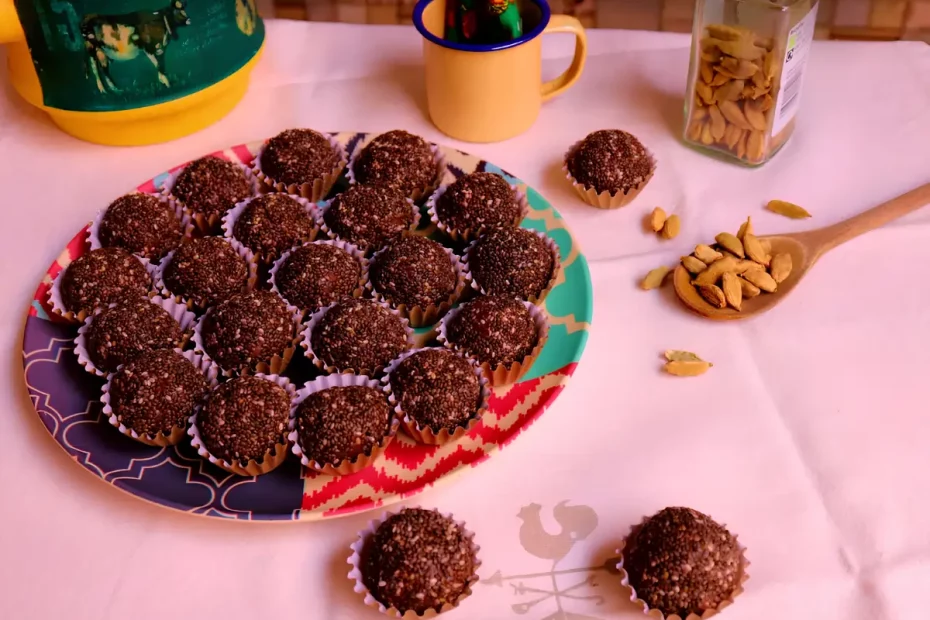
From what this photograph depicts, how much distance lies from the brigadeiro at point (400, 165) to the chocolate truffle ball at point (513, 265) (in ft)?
0.72

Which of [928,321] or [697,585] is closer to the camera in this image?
[697,585]

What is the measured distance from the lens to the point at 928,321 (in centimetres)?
131

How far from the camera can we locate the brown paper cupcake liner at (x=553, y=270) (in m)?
1.31

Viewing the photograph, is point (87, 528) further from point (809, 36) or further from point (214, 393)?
point (809, 36)

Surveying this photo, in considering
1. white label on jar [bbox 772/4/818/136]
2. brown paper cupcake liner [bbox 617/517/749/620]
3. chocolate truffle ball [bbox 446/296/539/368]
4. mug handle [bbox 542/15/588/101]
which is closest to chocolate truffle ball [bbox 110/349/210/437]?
chocolate truffle ball [bbox 446/296/539/368]

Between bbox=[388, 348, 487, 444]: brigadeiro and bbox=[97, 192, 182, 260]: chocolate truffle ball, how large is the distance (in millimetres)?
489

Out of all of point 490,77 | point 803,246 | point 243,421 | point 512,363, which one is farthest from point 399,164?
point 803,246

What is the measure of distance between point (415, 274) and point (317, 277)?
149 millimetres

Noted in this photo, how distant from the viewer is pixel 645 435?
1189 mm

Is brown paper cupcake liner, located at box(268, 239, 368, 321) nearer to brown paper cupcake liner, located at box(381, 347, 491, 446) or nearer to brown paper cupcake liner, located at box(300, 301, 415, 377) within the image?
brown paper cupcake liner, located at box(300, 301, 415, 377)

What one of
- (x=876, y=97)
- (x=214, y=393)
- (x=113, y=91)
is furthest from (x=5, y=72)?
(x=876, y=97)

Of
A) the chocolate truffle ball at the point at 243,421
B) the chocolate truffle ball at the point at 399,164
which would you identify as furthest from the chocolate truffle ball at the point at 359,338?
the chocolate truffle ball at the point at 399,164

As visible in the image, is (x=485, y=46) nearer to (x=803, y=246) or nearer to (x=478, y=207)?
(x=478, y=207)

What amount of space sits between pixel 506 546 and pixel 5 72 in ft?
5.14
